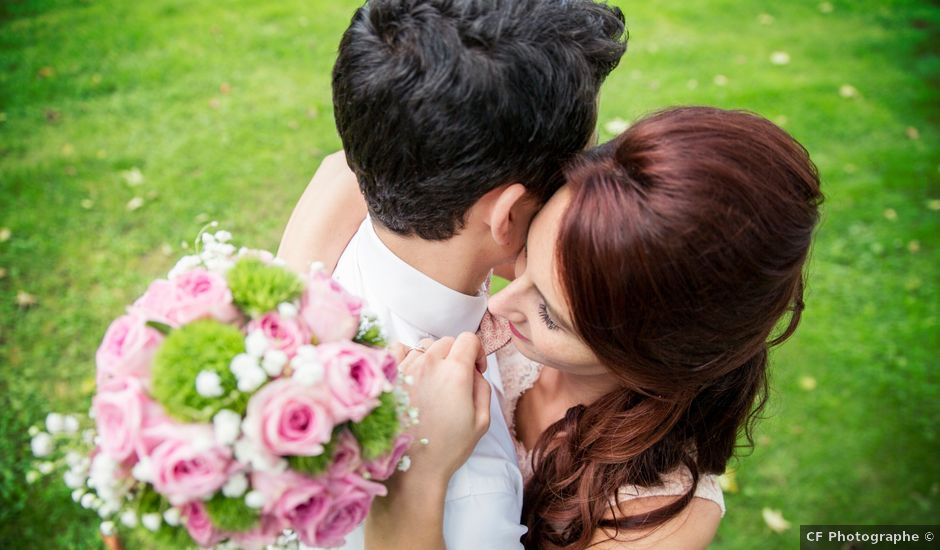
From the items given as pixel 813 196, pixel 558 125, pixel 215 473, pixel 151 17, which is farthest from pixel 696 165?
pixel 151 17

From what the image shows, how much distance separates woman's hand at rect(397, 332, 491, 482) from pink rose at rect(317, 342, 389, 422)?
17.6 inches

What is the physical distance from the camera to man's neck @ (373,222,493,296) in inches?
86.6

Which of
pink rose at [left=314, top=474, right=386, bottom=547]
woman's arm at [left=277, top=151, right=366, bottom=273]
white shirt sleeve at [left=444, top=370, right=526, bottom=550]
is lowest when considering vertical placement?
white shirt sleeve at [left=444, top=370, right=526, bottom=550]

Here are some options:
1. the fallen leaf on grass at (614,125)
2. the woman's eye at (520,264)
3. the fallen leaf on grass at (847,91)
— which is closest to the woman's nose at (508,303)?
the woman's eye at (520,264)

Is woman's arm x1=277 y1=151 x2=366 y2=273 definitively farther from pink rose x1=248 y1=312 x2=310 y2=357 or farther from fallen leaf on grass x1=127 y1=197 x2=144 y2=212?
fallen leaf on grass x1=127 y1=197 x2=144 y2=212

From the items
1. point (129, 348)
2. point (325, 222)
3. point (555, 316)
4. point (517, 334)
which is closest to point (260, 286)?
point (129, 348)

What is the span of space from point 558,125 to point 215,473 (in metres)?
1.29

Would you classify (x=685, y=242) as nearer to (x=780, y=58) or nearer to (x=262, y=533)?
(x=262, y=533)

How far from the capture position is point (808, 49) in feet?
23.4

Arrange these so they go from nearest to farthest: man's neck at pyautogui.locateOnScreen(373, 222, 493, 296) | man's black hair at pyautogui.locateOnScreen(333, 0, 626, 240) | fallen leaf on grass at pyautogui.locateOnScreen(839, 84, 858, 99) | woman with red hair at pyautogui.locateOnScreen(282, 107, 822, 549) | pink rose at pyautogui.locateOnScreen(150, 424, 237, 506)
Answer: pink rose at pyautogui.locateOnScreen(150, 424, 237, 506) → woman with red hair at pyautogui.locateOnScreen(282, 107, 822, 549) → man's black hair at pyautogui.locateOnScreen(333, 0, 626, 240) → man's neck at pyautogui.locateOnScreen(373, 222, 493, 296) → fallen leaf on grass at pyautogui.locateOnScreen(839, 84, 858, 99)

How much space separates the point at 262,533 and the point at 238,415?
0.85ft

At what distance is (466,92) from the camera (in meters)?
1.78

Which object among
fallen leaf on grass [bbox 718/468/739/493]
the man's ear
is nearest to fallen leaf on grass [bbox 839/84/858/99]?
fallen leaf on grass [bbox 718/468/739/493]

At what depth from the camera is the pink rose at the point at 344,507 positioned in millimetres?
1262
